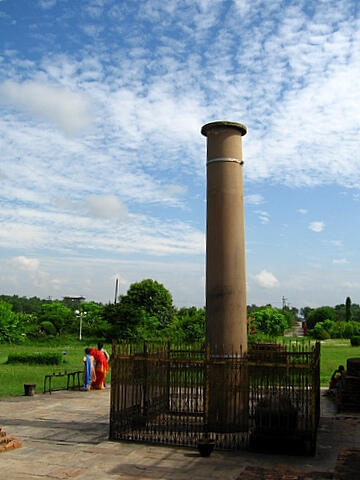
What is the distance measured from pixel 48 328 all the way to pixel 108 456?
51698mm

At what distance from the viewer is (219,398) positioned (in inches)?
415

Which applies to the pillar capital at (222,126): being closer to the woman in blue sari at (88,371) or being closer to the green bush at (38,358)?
the woman in blue sari at (88,371)

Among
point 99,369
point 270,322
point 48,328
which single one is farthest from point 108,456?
point 270,322

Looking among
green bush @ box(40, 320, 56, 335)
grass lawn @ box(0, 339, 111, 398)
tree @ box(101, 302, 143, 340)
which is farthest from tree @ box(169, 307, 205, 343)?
green bush @ box(40, 320, 56, 335)

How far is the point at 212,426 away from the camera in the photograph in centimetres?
1055

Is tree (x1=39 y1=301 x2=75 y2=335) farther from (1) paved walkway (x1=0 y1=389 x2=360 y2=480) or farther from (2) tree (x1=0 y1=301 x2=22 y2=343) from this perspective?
(1) paved walkway (x1=0 y1=389 x2=360 y2=480)

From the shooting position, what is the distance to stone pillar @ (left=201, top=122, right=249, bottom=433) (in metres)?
10.5

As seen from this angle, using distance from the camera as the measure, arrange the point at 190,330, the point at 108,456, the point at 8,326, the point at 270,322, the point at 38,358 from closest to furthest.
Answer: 1. the point at 108,456
2. the point at 38,358
3. the point at 190,330
4. the point at 8,326
5. the point at 270,322

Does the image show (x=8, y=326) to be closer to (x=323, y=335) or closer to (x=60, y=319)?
(x=60, y=319)

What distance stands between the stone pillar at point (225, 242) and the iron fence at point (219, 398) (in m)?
0.52

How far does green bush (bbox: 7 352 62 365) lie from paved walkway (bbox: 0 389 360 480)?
13091 mm

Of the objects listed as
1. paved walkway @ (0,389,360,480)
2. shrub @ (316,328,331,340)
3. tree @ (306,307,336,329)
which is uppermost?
tree @ (306,307,336,329)

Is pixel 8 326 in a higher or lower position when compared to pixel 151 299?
lower

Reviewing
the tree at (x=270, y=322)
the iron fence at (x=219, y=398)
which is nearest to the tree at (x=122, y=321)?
the tree at (x=270, y=322)
